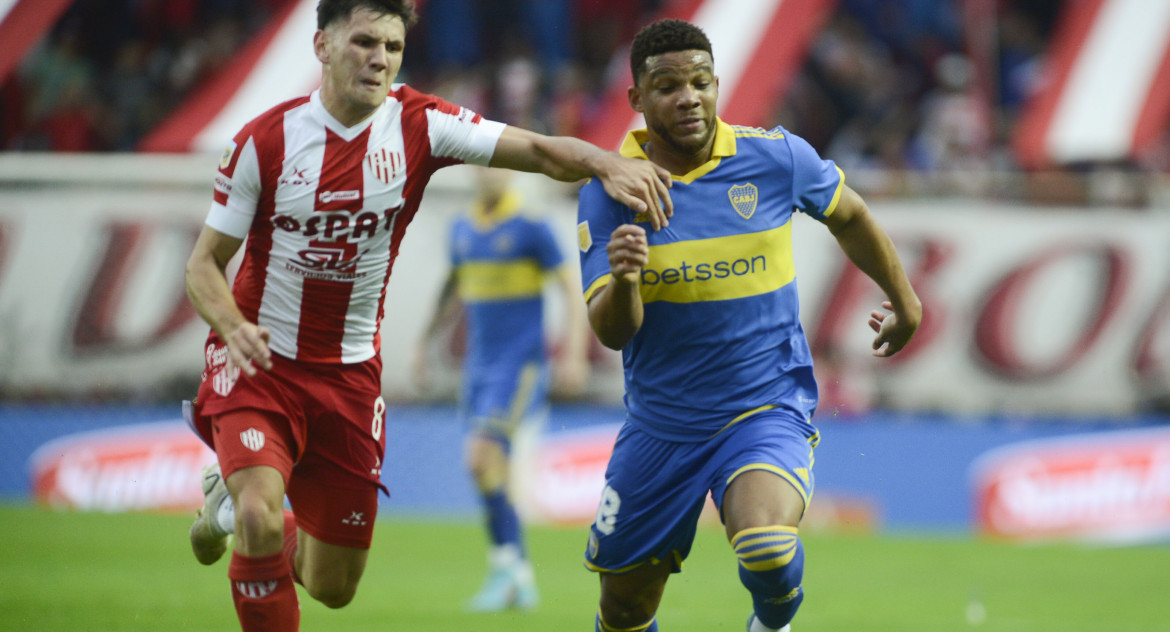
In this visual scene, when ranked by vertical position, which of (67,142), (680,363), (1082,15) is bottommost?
(680,363)

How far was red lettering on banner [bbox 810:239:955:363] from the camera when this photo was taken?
536 inches

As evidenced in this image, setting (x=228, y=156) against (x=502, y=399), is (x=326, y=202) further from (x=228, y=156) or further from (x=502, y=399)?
(x=502, y=399)

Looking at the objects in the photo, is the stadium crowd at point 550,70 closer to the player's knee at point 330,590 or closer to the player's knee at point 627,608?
the player's knee at point 330,590

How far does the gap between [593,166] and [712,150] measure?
0.48 m

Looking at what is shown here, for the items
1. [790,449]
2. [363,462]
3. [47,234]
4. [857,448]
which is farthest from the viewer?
[47,234]

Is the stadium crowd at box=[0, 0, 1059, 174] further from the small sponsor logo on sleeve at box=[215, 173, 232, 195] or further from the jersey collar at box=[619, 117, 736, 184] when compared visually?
the small sponsor logo on sleeve at box=[215, 173, 232, 195]

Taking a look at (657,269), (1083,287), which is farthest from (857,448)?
(657,269)

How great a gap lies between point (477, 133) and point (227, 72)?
10482 mm

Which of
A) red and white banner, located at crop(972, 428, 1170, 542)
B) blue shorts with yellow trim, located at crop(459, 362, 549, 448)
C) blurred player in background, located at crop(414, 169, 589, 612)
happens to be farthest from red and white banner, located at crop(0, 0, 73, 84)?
red and white banner, located at crop(972, 428, 1170, 542)

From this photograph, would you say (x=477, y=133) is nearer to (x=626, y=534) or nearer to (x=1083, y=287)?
(x=626, y=534)

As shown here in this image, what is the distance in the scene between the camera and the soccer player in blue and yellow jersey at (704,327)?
4.98m

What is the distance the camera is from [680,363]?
514cm

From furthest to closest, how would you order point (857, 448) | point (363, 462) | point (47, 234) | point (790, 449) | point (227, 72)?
point (227, 72)
point (47, 234)
point (857, 448)
point (363, 462)
point (790, 449)

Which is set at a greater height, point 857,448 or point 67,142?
point 67,142
